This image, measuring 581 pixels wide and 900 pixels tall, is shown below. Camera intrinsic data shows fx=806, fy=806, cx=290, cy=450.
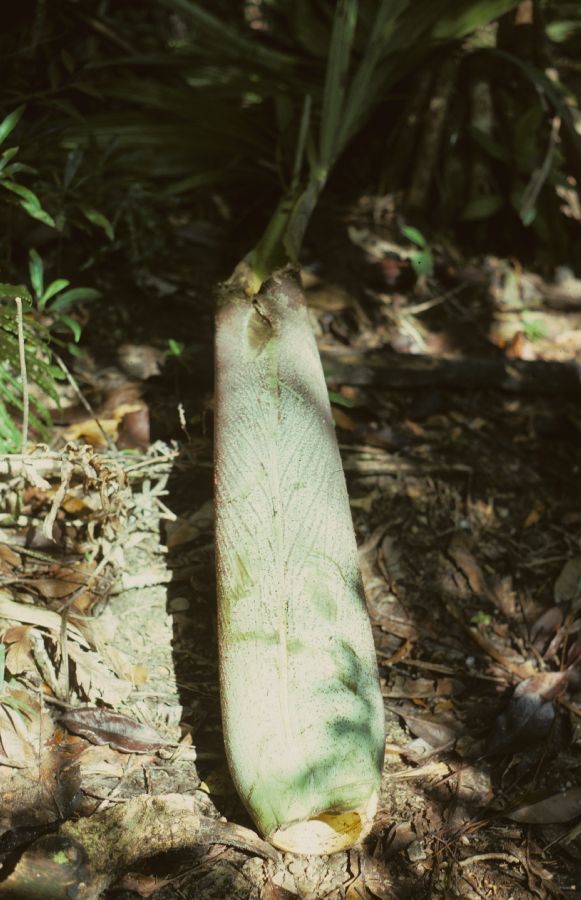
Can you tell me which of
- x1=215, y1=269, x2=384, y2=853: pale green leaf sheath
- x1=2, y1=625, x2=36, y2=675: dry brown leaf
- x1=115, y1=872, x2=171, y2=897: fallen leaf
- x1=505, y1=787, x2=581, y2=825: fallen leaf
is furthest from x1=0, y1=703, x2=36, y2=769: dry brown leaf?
x1=505, y1=787, x2=581, y2=825: fallen leaf

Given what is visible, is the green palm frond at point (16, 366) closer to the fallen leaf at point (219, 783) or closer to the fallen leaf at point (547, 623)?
the fallen leaf at point (219, 783)

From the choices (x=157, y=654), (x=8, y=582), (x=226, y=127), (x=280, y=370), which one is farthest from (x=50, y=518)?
(x=226, y=127)

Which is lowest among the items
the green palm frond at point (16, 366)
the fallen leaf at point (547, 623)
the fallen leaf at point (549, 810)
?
the fallen leaf at point (549, 810)

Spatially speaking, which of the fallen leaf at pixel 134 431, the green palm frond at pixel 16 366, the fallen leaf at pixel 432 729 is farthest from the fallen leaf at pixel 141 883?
the fallen leaf at pixel 134 431

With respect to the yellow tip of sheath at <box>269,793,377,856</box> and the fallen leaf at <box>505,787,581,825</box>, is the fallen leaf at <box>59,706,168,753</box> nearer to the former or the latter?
the yellow tip of sheath at <box>269,793,377,856</box>

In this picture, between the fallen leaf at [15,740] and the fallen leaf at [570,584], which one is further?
the fallen leaf at [570,584]

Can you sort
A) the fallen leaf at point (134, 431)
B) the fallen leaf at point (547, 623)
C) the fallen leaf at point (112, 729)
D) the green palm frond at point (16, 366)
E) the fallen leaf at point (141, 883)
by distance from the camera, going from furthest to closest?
the fallen leaf at point (134, 431) → the fallen leaf at point (547, 623) → the green palm frond at point (16, 366) → the fallen leaf at point (112, 729) → the fallen leaf at point (141, 883)

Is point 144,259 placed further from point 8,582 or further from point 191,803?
point 191,803
